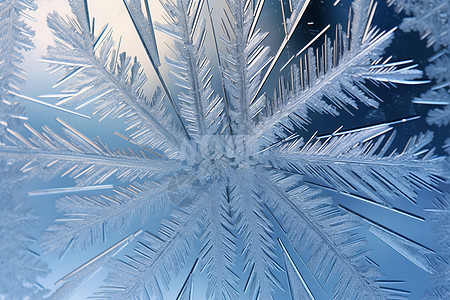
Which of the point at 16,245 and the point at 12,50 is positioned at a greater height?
the point at 12,50

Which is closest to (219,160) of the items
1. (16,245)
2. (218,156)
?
(218,156)

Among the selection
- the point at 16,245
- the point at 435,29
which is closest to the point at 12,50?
the point at 16,245

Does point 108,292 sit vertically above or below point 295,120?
below

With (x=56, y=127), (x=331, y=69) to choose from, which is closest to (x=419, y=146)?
(x=331, y=69)

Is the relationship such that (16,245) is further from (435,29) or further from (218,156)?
(435,29)

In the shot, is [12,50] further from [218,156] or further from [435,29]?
[435,29]

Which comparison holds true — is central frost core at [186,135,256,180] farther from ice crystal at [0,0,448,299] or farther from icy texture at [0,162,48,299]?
icy texture at [0,162,48,299]

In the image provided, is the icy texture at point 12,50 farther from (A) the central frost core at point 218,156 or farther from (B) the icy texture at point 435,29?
(B) the icy texture at point 435,29

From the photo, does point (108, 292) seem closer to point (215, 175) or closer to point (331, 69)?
point (215, 175)

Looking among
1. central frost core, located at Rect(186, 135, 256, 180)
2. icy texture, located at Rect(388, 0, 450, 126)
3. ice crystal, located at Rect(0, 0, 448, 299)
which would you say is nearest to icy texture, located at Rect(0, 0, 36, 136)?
ice crystal, located at Rect(0, 0, 448, 299)
